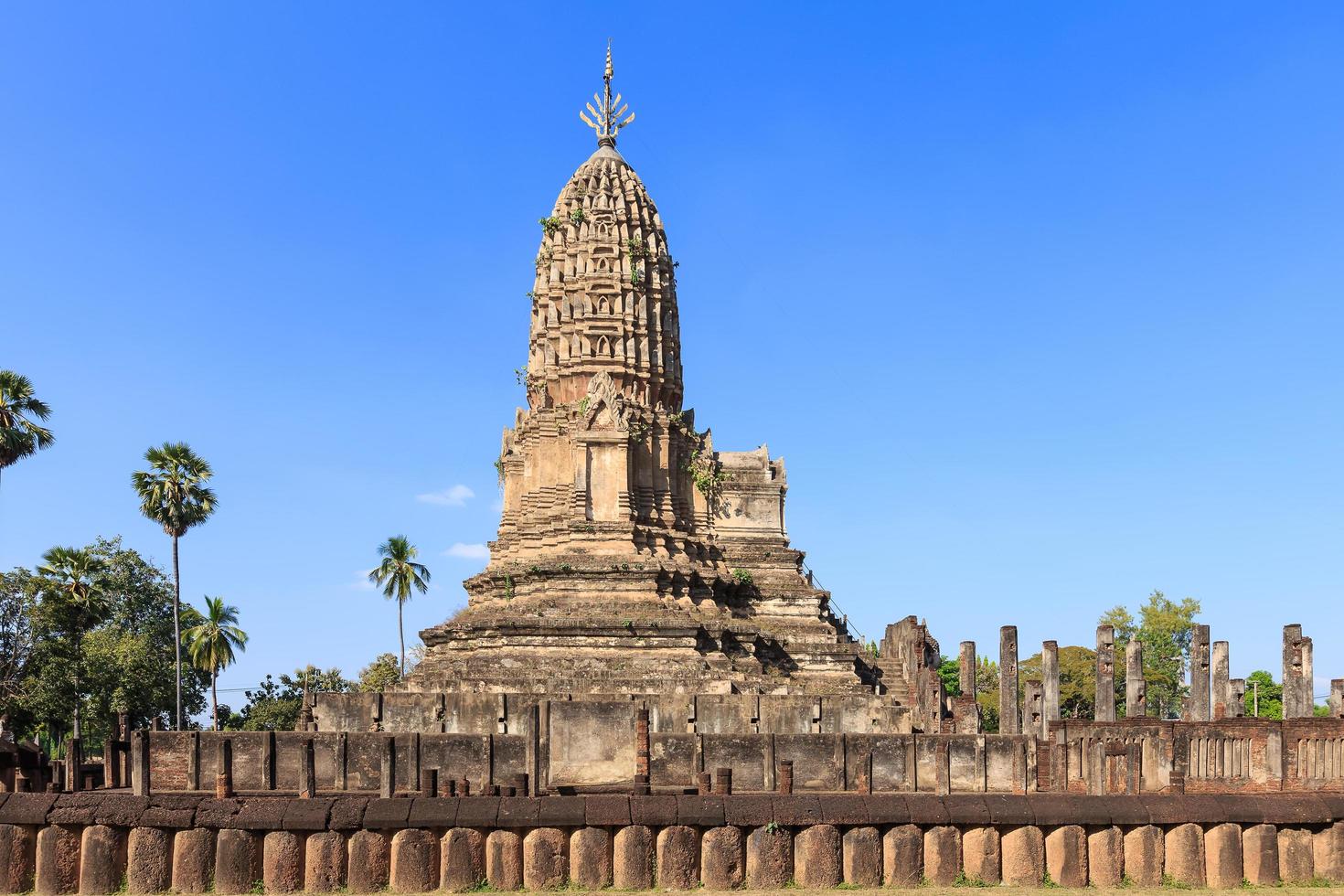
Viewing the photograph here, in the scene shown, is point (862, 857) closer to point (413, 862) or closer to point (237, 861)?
point (413, 862)

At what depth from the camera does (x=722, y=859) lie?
14.1m

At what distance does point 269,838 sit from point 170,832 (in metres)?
1.09

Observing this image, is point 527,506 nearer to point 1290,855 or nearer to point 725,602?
point 725,602

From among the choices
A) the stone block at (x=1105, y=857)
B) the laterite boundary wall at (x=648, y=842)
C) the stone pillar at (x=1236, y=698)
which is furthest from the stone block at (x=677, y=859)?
the stone pillar at (x=1236, y=698)

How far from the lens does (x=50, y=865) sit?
1377cm

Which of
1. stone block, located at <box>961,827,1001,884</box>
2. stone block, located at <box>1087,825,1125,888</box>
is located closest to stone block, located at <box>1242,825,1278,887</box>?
stone block, located at <box>1087,825,1125,888</box>

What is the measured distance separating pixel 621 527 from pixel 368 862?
86.6 feet

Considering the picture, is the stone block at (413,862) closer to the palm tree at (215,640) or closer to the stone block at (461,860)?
the stone block at (461,860)

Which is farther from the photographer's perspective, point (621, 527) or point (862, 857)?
point (621, 527)

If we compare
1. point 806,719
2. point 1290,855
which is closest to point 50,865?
point 1290,855

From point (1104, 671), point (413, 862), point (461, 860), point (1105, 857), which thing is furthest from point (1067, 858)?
point (1104, 671)

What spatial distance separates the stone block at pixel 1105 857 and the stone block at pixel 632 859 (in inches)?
200

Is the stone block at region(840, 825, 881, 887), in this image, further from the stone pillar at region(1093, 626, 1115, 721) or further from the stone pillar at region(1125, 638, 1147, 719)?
the stone pillar at region(1125, 638, 1147, 719)

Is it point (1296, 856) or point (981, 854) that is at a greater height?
point (981, 854)
